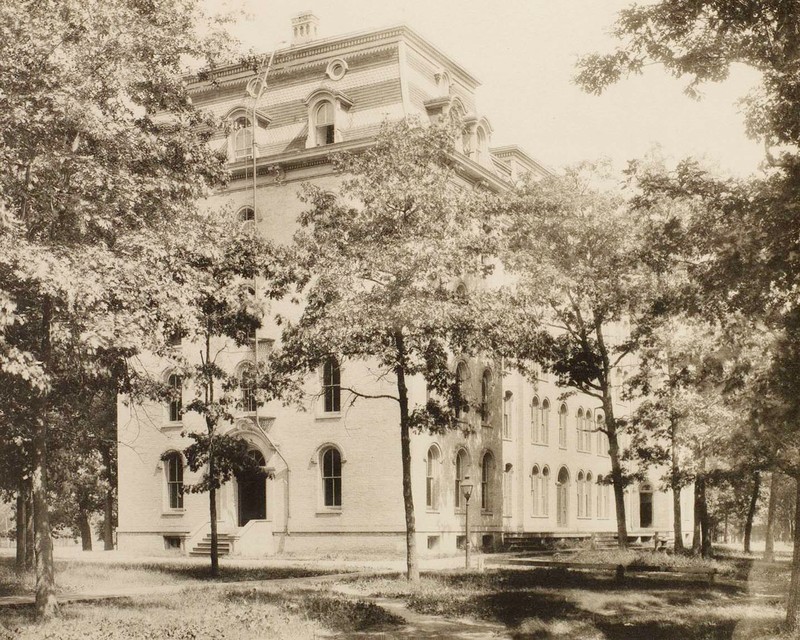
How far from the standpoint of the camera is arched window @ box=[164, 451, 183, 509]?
3709 centimetres

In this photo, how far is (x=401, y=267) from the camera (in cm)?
2020

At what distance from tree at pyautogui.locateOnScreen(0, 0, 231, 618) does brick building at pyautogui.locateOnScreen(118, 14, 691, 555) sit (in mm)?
15074

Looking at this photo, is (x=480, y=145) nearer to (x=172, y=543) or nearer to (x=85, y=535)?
(x=172, y=543)

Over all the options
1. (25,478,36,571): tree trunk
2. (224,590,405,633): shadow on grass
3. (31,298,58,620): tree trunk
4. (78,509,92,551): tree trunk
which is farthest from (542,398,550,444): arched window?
(31,298,58,620): tree trunk

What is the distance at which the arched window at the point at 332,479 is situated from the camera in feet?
110

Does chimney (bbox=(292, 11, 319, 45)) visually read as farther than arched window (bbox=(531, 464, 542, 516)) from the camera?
No

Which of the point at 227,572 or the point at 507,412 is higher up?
the point at 507,412

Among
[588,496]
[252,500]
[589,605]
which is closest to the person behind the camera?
[589,605]

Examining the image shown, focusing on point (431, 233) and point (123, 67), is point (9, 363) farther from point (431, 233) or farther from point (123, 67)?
point (431, 233)

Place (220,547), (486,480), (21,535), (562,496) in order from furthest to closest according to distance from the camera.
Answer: (562,496), (486,480), (220,547), (21,535)

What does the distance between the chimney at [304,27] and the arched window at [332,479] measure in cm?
1659

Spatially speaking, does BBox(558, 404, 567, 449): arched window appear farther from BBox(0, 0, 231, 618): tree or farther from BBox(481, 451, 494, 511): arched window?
BBox(0, 0, 231, 618): tree

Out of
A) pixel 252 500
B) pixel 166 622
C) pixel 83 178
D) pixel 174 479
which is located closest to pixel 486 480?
pixel 252 500

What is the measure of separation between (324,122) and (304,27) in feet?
19.6
